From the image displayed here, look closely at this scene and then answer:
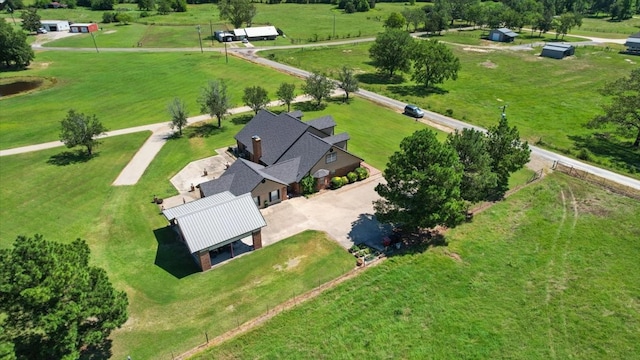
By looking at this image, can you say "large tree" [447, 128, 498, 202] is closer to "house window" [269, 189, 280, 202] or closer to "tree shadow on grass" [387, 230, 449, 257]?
"tree shadow on grass" [387, 230, 449, 257]

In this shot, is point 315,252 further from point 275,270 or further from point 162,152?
point 162,152

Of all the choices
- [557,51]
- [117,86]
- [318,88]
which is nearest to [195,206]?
[318,88]

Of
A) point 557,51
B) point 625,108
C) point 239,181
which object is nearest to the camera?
point 239,181

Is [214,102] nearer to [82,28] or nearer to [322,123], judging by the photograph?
[322,123]

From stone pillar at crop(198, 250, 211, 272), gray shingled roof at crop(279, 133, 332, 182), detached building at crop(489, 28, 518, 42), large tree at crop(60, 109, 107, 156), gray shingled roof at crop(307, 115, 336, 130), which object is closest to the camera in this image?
stone pillar at crop(198, 250, 211, 272)

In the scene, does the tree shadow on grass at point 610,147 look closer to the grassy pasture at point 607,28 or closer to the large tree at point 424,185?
the large tree at point 424,185

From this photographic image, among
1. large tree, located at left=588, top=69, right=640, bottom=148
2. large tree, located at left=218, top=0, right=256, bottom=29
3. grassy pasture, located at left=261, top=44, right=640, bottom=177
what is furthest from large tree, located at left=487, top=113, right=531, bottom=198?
large tree, located at left=218, top=0, right=256, bottom=29

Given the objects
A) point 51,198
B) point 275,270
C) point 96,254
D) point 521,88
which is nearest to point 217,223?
point 275,270

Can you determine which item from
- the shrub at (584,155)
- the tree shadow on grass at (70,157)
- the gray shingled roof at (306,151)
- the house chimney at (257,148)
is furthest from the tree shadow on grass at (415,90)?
the tree shadow on grass at (70,157)
